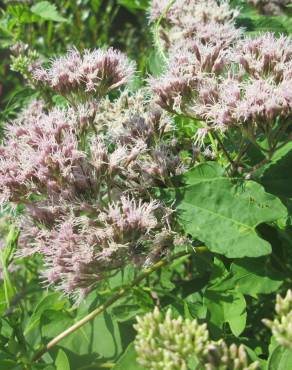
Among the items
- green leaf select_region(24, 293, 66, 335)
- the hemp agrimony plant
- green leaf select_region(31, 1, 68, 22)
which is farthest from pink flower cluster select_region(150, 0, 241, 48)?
green leaf select_region(24, 293, 66, 335)

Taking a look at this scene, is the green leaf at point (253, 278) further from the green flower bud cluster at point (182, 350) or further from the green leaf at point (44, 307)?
the green leaf at point (44, 307)

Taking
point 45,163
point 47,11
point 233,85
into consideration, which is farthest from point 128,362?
point 47,11

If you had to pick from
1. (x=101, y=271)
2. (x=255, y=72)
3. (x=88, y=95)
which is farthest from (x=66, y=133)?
(x=255, y=72)

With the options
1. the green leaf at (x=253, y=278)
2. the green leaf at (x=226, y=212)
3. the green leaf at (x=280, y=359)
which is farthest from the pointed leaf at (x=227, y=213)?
the green leaf at (x=280, y=359)

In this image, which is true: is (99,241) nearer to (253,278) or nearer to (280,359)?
(253,278)

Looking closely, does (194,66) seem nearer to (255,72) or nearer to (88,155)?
(255,72)
